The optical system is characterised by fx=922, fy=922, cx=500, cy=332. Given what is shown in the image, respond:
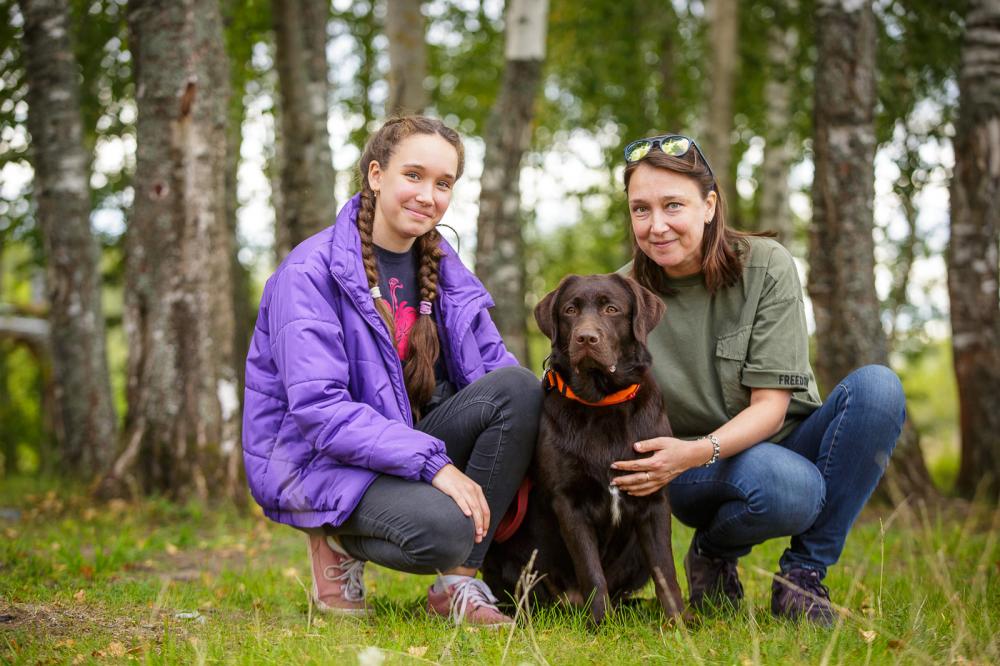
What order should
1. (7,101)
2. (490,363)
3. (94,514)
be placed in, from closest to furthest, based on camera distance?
(490,363), (94,514), (7,101)

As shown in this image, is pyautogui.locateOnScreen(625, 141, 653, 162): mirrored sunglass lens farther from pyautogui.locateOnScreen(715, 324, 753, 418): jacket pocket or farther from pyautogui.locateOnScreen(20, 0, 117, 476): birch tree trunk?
pyautogui.locateOnScreen(20, 0, 117, 476): birch tree trunk

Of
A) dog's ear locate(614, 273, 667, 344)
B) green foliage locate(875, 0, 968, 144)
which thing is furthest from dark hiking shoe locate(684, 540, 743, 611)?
green foliage locate(875, 0, 968, 144)

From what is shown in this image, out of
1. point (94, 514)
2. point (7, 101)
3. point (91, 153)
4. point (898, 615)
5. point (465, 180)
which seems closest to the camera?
point (898, 615)

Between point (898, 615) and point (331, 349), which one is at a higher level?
point (331, 349)

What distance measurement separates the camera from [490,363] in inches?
141

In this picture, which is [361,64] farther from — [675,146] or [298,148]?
[675,146]

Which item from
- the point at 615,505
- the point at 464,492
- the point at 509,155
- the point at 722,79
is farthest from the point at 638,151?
the point at 722,79

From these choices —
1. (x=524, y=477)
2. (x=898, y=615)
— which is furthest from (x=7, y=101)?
(x=898, y=615)

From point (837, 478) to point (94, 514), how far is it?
414 centimetres

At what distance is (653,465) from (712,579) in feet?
2.48

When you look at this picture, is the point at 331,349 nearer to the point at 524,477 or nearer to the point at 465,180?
the point at 524,477

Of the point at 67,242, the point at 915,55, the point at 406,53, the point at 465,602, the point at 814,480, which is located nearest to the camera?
the point at 465,602

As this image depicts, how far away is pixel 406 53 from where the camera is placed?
8297 mm

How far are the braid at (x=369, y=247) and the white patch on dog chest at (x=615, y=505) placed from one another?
911 millimetres
